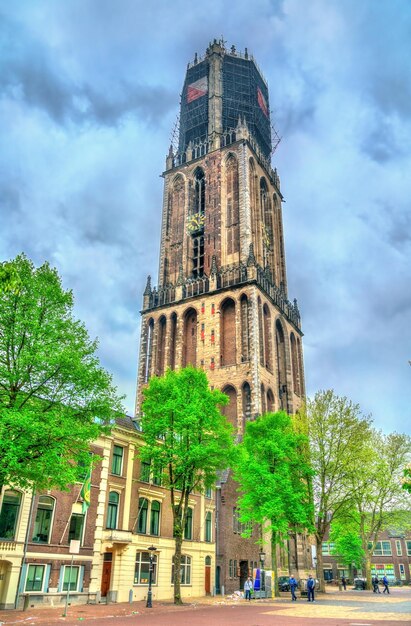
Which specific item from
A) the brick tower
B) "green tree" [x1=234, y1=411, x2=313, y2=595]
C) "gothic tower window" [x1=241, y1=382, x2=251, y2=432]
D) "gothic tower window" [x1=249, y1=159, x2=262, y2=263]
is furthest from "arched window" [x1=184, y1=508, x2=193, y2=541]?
"gothic tower window" [x1=249, y1=159, x2=262, y2=263]

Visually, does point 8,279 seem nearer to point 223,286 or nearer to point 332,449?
point 332,449

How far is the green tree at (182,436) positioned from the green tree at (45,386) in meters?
9.35

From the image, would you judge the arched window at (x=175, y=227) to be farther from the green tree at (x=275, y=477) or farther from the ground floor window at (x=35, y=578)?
the ground floor window at (x=35, y=578)

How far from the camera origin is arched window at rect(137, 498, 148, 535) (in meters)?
33.2

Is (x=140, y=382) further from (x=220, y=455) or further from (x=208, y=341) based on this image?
(x=220, y=455)

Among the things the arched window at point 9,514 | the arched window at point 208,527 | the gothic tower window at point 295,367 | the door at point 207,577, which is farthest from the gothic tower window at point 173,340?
the arched window at point 9,514

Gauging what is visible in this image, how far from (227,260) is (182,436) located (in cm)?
4320

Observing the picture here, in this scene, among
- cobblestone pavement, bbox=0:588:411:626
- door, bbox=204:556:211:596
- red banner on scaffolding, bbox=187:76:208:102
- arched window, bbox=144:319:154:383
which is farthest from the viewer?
red banner on scaffolding, bbox=187:76:208:102

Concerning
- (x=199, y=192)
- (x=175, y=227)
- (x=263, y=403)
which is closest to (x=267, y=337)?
(x=263, y=403)

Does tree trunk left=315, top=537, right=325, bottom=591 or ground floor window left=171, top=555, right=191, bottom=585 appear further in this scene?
tree trunk left=315, top=537, right=325, bottom=591

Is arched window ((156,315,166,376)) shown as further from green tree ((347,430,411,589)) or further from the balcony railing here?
green tree ((347,430,411,589))

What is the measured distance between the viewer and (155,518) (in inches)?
1377

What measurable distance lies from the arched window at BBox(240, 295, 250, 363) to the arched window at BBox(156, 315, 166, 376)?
493 inches

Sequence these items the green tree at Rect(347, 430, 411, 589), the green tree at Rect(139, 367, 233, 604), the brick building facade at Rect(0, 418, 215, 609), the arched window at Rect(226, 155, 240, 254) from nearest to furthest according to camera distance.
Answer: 1. the brick building facade at Rect(0, 418, 215, 609)
2. the green tree at Rect(139, 367, 233, 604)
3. the green tree at Rect(347, 430, 411, 589)
4. the arched window at Rect(226, 155, 240, 254)
